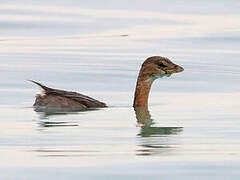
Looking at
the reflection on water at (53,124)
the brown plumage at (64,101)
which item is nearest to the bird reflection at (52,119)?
the reflection on water at (53,124)

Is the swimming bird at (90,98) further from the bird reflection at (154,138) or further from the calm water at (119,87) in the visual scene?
the bird reflection at (154,138)

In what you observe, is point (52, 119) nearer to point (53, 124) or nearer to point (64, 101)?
point (53, 124)

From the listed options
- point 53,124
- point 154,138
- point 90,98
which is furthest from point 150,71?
point 154,138

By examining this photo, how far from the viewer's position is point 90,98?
15.4 m

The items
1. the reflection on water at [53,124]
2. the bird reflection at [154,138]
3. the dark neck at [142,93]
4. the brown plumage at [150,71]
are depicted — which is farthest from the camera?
the brown plumage at [150,71]

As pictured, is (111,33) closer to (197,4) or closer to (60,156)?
(197,4)

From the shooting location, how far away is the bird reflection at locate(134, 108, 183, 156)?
11.6 meters

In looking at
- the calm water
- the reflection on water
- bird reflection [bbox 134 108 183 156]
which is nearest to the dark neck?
the calm water

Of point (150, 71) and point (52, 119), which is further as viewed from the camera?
point (150, 71)

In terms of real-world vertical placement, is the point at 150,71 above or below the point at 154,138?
above

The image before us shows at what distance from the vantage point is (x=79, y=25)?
906 inches

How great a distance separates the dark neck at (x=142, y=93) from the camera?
51.4ft

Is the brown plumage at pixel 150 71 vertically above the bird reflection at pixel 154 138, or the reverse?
the brown plumage at pixel 150 71

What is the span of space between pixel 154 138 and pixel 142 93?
338 centimetres
